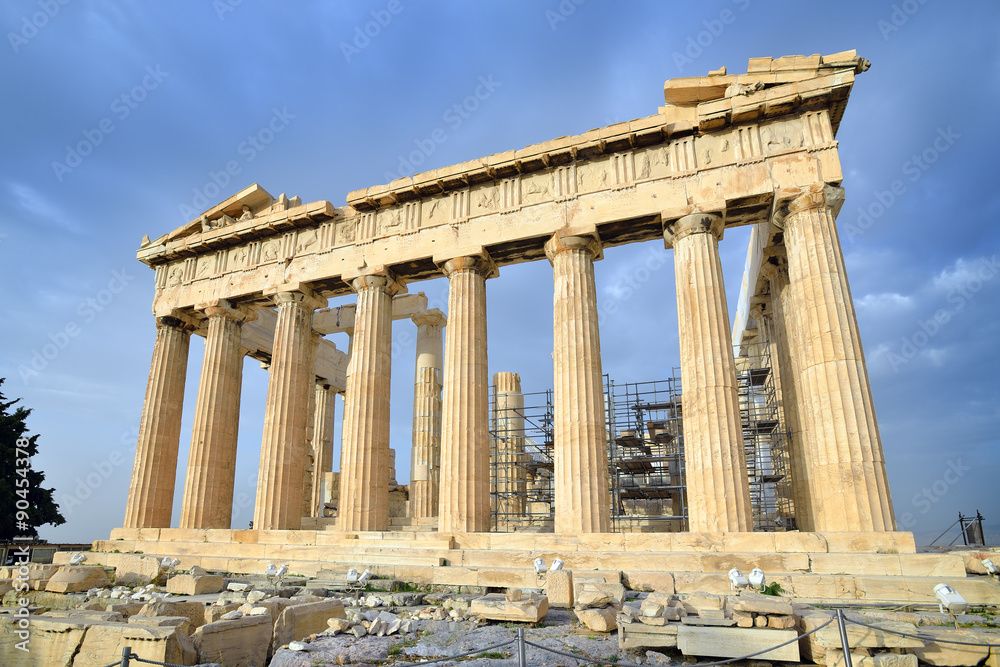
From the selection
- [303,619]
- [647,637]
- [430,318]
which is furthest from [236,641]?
[430,318]

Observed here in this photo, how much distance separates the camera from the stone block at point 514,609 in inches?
374

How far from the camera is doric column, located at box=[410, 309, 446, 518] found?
24.9 meters

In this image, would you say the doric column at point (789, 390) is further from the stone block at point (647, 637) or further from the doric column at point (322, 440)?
the doric column at point (322, 440)

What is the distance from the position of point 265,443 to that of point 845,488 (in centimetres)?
1688

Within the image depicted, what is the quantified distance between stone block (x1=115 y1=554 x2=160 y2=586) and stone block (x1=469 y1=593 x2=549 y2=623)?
9.17m

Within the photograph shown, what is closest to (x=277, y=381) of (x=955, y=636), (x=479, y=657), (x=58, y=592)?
(x=58, y=592)

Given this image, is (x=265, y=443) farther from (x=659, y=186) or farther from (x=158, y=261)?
(x=659, y=186)

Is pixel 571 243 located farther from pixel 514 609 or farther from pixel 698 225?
pixel 514 609

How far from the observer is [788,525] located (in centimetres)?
2012

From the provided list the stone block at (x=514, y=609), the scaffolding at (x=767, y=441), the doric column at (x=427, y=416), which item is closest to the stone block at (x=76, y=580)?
the stone block at (x=514, y=609)

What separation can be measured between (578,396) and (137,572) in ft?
39.4

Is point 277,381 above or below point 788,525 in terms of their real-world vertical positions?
above

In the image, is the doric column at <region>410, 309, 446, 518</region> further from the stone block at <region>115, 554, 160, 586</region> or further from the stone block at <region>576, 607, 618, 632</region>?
the stone block at <region>576, 607, 618, 632</region>

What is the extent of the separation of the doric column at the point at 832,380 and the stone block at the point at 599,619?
7.31 metres
